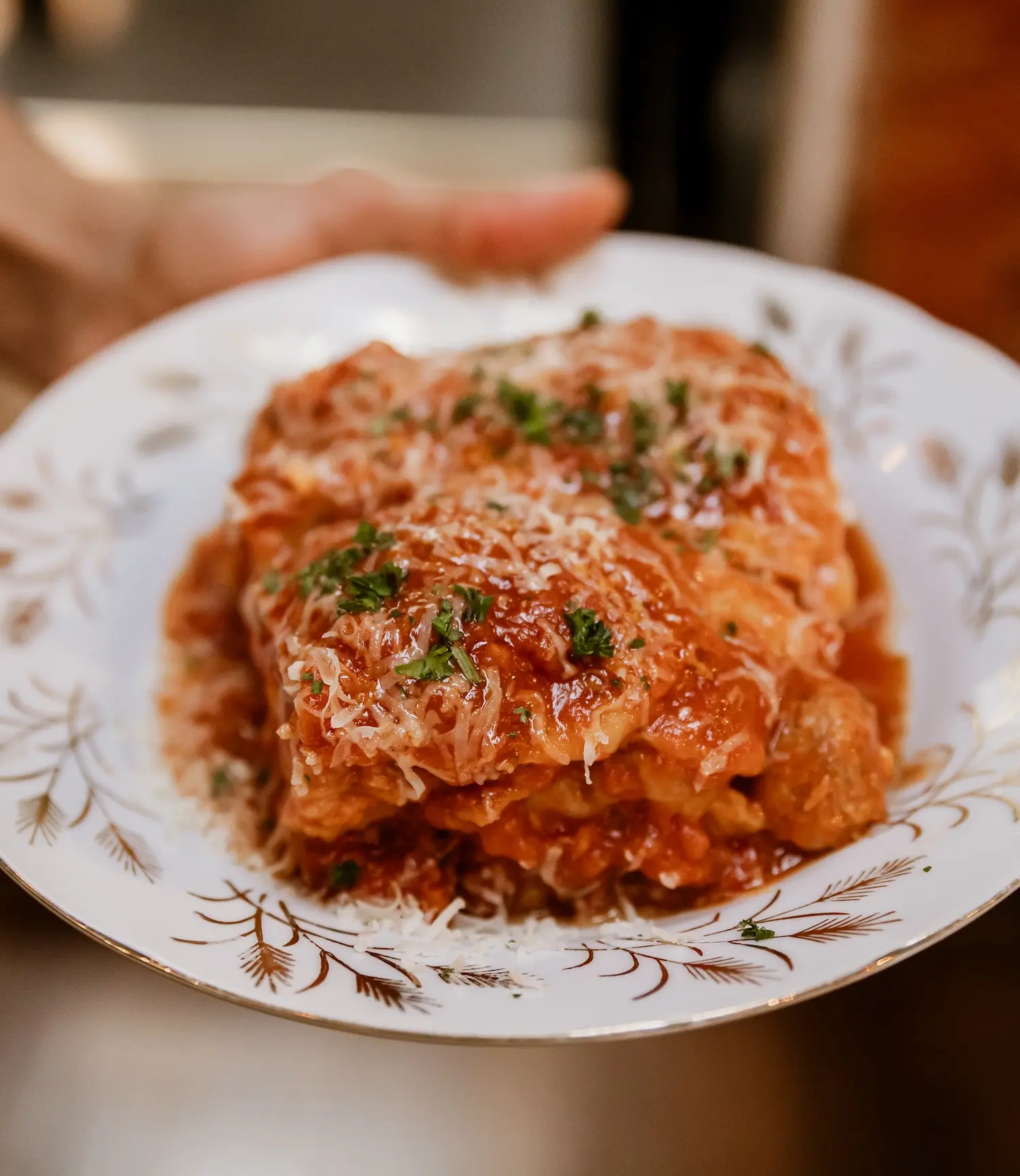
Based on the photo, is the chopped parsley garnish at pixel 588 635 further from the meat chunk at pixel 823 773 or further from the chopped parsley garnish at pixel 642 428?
the chopped parsley garnish at pixel 642 428

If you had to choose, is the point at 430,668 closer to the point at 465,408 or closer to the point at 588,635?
the point at 588,635

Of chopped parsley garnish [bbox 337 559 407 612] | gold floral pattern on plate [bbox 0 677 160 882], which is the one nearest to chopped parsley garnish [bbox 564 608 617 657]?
chopped parsley garnish [bbox 337 559 407 612]

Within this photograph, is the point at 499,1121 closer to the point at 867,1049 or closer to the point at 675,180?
the point at 867,1049

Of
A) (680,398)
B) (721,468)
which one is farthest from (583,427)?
(721,468)

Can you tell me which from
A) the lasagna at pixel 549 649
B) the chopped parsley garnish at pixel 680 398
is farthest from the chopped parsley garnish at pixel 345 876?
the chopped parsley garnish at pixel 680 398

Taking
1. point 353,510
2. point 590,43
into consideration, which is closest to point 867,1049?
point 353,510

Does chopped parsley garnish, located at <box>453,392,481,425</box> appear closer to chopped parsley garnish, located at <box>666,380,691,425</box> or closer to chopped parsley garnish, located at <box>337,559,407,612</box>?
chopped parsley garnish, located at <box>666,380,691,425</box>
